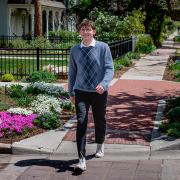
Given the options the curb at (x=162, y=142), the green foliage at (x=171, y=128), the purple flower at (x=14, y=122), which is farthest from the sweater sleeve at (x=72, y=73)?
the green foliage at (x=171, y=128)

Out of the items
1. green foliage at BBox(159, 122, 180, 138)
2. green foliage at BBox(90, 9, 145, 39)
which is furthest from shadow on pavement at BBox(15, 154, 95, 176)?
green foliage at BBox(90, 9, 145, 39)

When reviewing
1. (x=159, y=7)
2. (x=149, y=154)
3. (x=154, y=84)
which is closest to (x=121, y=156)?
(x=149, y=154)

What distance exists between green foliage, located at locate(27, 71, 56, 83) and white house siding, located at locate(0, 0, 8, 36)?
64.8 feet

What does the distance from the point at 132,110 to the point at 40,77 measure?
4.45 metres

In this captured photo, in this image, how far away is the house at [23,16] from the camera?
112 ft

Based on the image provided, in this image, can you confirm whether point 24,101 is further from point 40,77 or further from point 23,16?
point 23,16

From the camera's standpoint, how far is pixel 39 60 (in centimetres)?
2003

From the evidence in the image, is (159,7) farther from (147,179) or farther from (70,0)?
(147,179)

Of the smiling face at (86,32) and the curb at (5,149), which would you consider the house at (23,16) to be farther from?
the smiling face at (86,32)

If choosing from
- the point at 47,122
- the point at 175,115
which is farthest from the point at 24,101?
the point at 175,115

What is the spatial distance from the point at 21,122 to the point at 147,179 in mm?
2916

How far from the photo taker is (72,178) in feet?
20.5

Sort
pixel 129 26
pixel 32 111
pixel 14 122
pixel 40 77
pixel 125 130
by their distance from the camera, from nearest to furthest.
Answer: pixel 14 122 → pixel 125 130 → pixel 32 111 → pixel 40 77 → pixel 129 26

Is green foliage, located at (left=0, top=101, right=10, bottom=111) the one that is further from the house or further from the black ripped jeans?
the house
